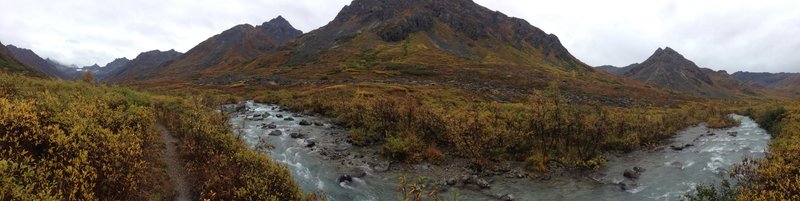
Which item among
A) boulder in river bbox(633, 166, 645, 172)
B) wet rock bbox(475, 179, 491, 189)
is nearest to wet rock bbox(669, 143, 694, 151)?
boulder in river bbox(633, 166, 645, 172)

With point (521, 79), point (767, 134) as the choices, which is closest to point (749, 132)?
point (767, 134)

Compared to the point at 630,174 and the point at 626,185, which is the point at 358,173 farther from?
the point at 630,174

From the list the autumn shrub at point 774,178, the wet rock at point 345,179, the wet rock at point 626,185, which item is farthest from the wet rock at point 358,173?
the autumn shrub at point 774,178

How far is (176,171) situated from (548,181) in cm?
1722

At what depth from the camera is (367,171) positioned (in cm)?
2288

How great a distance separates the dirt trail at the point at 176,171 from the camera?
13.3m

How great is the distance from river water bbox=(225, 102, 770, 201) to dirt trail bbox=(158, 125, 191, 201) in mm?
3121

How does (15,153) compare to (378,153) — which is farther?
(378,153)

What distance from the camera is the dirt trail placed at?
13291 mm

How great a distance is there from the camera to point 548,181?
22.0 metres

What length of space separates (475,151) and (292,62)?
13251 centimetres

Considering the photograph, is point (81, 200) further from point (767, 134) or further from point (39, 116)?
point (767, 134)

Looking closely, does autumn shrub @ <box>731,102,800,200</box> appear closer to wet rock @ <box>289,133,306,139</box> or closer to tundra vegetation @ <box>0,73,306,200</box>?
tundra vegetation @ <box>0,73,306,200</box>

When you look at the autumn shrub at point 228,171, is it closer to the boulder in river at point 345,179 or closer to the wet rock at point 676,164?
the boulder in river at point 345,179
